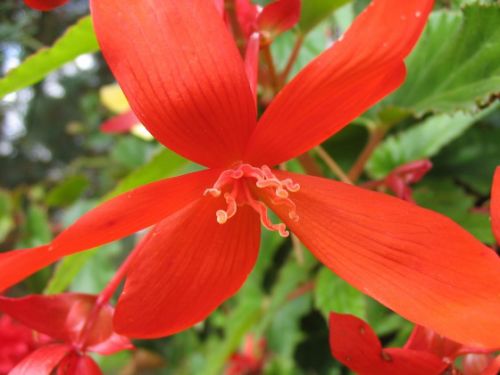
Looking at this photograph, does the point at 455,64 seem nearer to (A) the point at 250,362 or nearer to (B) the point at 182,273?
(B) the point at 182,273

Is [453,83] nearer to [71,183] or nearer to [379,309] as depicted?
[379,309]

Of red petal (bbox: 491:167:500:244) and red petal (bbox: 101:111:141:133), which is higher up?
red petal (bbox: 101:111:141:133)

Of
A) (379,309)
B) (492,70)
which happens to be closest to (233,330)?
(379,309)

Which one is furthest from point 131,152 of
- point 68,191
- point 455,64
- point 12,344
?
point 455,64

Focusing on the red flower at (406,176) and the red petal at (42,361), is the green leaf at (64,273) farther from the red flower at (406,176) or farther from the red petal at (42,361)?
the red flower at (406,176)

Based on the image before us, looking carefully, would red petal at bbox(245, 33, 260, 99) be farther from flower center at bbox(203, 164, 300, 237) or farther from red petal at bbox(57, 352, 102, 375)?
red petal at bbox(57, 352, 102, 375)

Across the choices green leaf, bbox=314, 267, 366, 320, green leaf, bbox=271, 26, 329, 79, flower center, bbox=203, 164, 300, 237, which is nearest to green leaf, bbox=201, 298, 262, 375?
green leaf, bbox=314, 267, 366, 320
